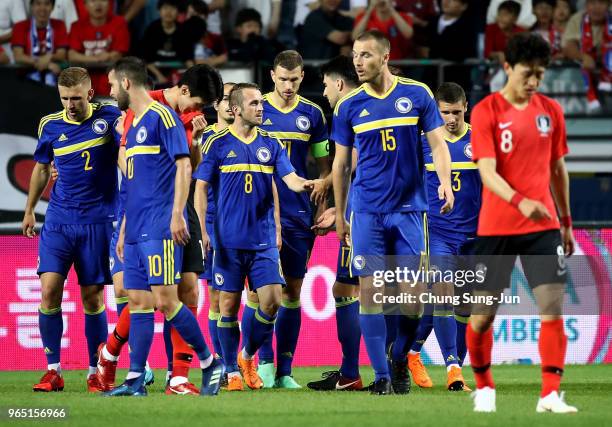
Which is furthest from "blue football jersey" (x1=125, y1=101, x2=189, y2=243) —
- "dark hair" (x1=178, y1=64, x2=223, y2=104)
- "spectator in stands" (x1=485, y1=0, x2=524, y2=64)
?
"spectator in stands" (x1=485, y1=0, x2=524, y2=64)

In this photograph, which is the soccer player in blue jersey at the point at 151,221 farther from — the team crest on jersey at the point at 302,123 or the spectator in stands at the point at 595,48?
the spectator in stands at the point at 595,48

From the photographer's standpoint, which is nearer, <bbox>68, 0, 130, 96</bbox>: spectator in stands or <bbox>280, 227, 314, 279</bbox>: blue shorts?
<bbox>280, 227, 314, 279</bbox>: blue shorts

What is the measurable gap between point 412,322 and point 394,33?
7.08 meters

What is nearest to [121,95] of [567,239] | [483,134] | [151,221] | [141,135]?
[141,135]

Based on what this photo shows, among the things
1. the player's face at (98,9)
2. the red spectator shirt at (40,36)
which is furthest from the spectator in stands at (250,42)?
the red spectator shirt at (40,36)

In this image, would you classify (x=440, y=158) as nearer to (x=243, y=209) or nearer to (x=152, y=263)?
(x=243, y=209)

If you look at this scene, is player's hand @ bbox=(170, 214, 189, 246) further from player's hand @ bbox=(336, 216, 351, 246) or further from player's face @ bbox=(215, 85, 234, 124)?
player's face @ bbox=(215, 85, 234, 124)

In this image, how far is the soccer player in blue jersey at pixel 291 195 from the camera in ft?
33.6

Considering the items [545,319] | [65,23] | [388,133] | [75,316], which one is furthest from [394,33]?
[545,319]

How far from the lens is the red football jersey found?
7520 millimetres

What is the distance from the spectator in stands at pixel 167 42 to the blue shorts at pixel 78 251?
16.8 feet

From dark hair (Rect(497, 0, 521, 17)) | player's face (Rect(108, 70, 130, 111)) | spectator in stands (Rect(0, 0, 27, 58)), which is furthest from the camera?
dark hair (Rect(497, 0, 521, 17))

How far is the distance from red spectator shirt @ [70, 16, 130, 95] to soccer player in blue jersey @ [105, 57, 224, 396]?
6.34 meters

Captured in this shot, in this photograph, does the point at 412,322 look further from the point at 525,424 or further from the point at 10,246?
the point at 10,246
